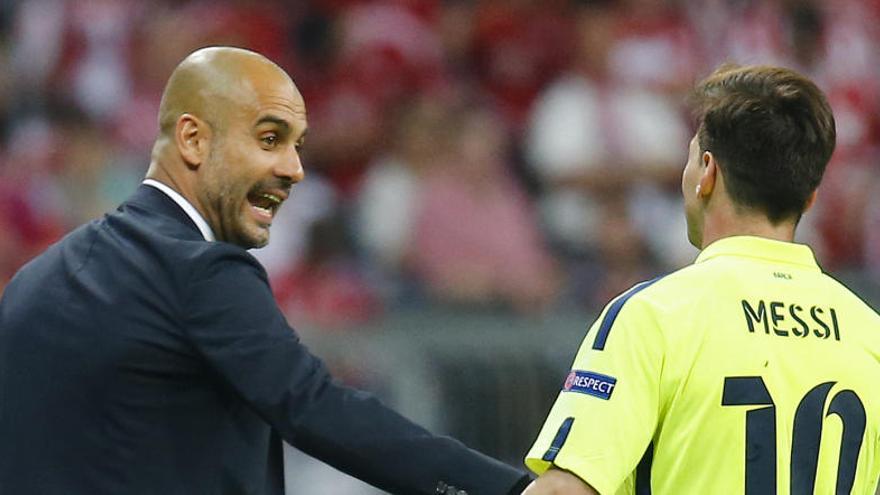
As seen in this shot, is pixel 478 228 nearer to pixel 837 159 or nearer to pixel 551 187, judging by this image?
pixel 551 187

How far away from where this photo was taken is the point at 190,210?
376cm

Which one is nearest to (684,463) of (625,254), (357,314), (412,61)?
(357,314)

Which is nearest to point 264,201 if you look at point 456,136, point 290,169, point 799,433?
point 290,169

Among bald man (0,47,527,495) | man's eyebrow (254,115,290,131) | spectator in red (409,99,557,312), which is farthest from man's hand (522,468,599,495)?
spectator in red (409,99,557,312)

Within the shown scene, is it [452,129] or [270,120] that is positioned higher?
[452,129]

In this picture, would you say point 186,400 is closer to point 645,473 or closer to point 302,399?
point 302,399

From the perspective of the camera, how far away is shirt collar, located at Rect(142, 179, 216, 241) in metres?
3.76

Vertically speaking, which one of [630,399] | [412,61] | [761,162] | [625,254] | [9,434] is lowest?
[9,434]

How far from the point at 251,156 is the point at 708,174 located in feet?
3.33

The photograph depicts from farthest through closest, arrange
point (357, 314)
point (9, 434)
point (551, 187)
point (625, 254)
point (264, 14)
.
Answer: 1. point (264, 14)
2. point (551, 187)
3. point (625, 254)
4. point (357, 314)
5. point (9, 434)

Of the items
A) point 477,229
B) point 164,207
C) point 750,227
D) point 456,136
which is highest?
point 456,136

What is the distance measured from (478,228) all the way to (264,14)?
2123 mm

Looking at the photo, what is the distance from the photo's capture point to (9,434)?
12.0ft

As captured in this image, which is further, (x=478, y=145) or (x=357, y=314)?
(x=478, y=145)
